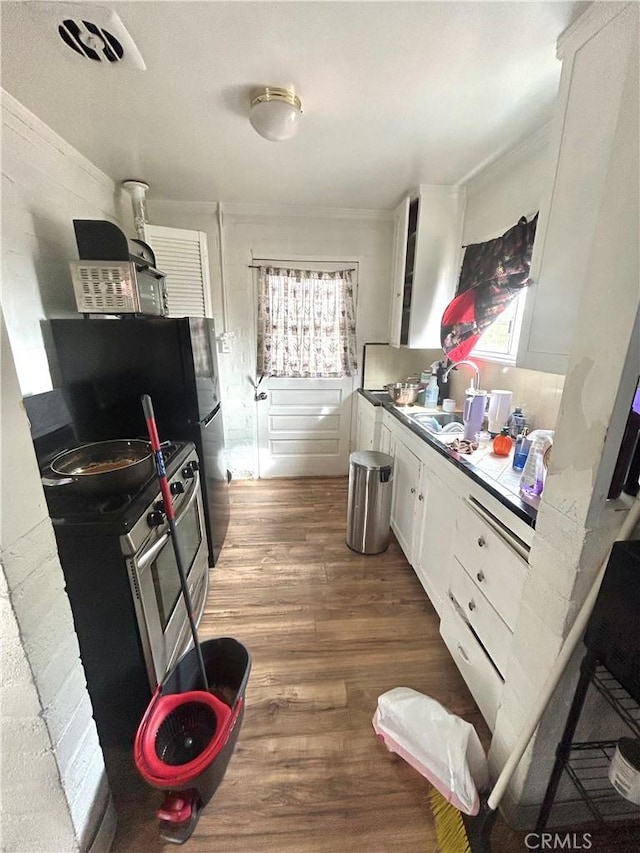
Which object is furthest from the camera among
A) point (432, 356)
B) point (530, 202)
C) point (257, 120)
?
point (432, 356)

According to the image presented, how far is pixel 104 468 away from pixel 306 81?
1.75 metres

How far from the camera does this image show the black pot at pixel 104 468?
111cm

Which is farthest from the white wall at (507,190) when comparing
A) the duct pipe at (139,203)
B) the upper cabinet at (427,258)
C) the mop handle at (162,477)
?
the duct pipe at (139,203)

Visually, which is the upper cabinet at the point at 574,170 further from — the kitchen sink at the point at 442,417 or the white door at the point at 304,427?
the white door at the point at 304,427

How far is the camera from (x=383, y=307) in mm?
3131

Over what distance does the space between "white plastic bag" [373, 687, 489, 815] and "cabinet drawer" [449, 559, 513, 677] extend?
0.25 metres

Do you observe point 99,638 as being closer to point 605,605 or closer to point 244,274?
point 605,605

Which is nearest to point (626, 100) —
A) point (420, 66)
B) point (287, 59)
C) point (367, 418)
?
point (420, 66)

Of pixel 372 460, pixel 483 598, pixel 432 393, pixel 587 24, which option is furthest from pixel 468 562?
pixel 587 24

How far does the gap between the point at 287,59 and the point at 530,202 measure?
55.0 inches

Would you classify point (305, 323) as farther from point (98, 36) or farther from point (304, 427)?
point (98, 36)

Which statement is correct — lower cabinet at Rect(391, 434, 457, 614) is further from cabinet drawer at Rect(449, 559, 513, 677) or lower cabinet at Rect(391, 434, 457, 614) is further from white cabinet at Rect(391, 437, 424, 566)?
cabinet drawer at Rect(449, 559, 513, 677)

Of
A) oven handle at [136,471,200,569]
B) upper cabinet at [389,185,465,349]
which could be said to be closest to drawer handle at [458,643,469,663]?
oven handle at [136,471,200,569]

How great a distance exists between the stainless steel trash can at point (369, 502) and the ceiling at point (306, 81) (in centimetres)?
182
